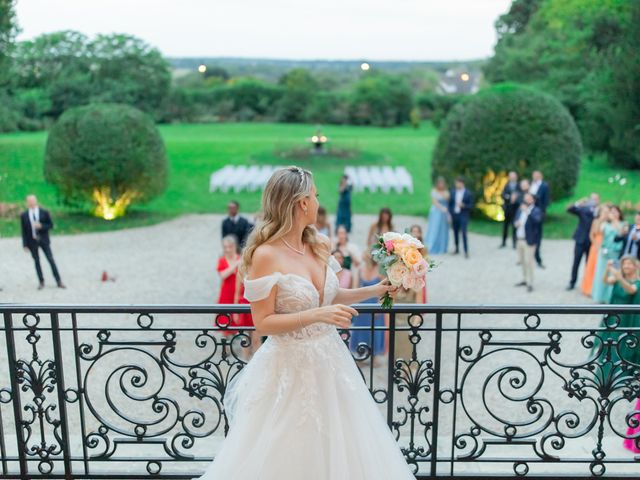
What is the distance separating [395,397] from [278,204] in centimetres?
517

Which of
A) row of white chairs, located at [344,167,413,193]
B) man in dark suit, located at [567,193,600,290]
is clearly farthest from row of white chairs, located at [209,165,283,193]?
man in dark suit, located at [567,193,600,290]

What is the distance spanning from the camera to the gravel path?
12.0m

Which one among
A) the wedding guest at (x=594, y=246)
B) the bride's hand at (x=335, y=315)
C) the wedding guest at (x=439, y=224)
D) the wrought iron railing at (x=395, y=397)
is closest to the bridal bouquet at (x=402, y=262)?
the bride's hand at (x=335, y=315)

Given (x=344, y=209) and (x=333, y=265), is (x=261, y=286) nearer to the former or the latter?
(x=333, y=265)

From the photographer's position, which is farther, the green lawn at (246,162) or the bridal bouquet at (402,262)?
the green lawn at (246,162)

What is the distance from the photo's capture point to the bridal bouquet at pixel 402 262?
3.08m

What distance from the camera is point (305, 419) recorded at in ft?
10.2

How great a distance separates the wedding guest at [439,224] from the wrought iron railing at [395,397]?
4633 millimetres

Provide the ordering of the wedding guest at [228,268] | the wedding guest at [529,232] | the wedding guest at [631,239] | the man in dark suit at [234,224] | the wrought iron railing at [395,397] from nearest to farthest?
1. the wrought iron railing at [395,397]
2. the wedding guest at [228,268]
3. the wedding guest at [631,239]
4. the wedding guest at [529,232]
5. the man in dark suit at [234,224]

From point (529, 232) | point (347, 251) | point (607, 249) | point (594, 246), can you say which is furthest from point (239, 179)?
point (607, 249)

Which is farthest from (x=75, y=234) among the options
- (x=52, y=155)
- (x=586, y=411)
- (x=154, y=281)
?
(x=586, y=411)

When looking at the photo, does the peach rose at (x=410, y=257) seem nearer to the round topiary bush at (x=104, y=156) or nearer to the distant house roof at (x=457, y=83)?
the round topiary bush at (x=104, y=156)

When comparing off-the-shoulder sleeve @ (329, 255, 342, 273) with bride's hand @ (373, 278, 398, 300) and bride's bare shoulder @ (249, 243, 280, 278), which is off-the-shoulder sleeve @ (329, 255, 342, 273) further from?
bride's bare shoulder @ (249, 243, 280, 278)

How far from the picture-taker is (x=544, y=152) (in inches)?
720
